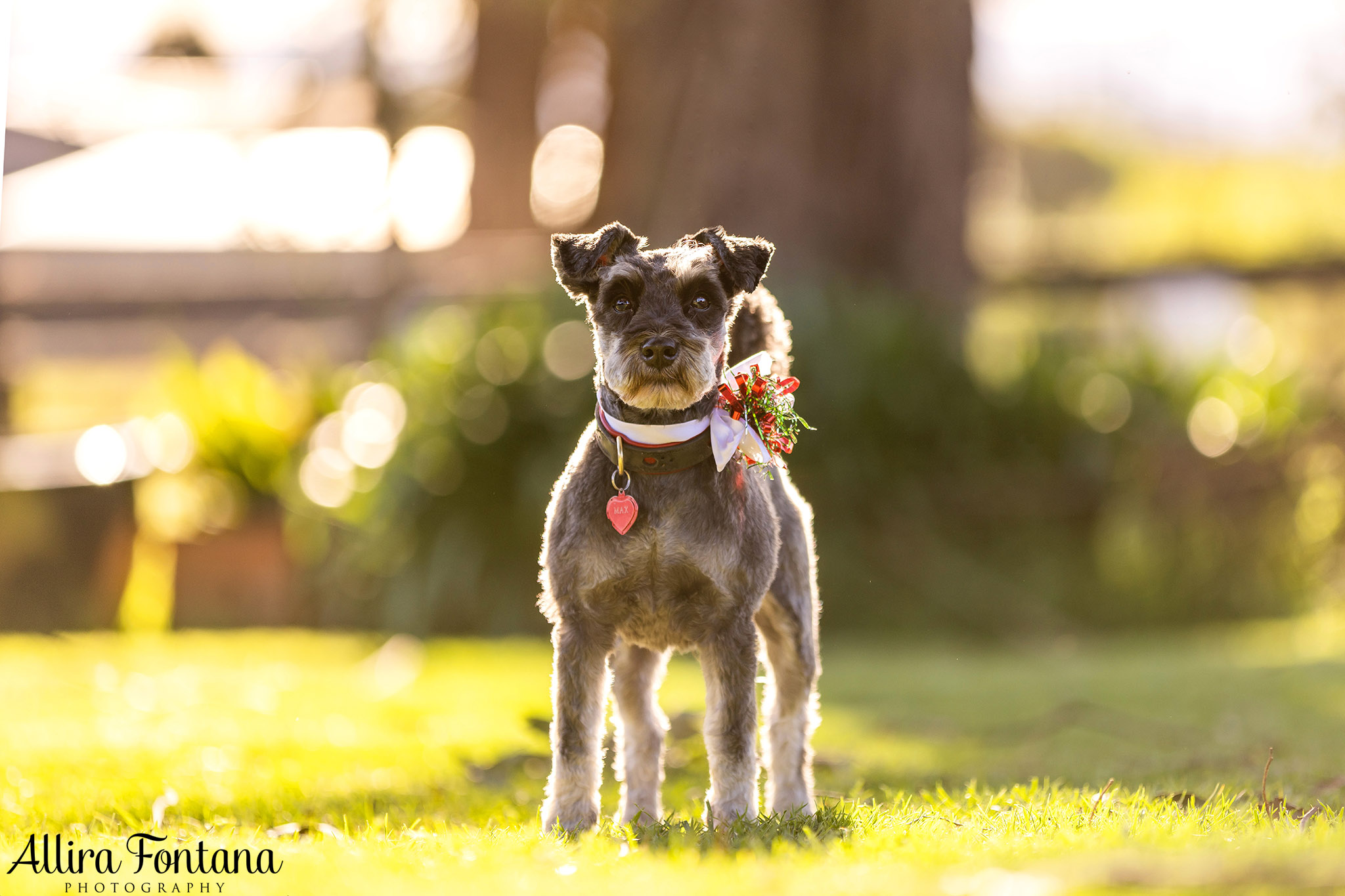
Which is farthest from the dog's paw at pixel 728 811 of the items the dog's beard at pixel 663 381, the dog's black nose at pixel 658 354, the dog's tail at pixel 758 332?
the dog's tail at pixel 758 332

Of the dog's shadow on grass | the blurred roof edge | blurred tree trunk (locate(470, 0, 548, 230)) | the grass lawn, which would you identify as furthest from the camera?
blurred tree trunk (locate(470, 0, 548, 230))

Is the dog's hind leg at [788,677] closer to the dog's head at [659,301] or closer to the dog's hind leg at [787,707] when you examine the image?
the dog's hind leg at [787,707]

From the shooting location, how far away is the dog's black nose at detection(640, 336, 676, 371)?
3893mm

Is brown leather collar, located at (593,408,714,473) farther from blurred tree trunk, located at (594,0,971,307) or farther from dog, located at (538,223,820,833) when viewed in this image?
blurred tree trunk, located at (594,0,971,307)

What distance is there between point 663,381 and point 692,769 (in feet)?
9.64

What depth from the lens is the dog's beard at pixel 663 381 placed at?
12.8ft

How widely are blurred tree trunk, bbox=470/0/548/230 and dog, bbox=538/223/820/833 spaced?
15.3 meters

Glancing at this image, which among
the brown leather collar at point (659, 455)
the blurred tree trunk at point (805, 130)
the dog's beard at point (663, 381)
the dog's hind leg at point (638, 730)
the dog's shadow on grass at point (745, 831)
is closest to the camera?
the dog's shadow on grass at point (745, 831)

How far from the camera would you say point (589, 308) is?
14.3ft

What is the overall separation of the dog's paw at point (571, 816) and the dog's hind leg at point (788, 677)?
779 millimetres

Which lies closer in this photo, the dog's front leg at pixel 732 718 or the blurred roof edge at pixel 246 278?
the dog's front leg at pixel 732 718

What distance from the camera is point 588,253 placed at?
4.25 meters

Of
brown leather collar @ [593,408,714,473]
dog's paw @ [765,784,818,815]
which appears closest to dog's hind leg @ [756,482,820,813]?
dog's paw @ [765,784,818,815]

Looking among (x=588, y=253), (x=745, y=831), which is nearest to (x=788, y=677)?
(x=745, y=831)
